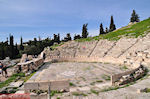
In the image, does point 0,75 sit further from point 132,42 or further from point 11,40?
point 11,40

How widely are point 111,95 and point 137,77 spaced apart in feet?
13.1

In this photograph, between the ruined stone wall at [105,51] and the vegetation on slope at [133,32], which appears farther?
the vegetation on slope at [133,32]

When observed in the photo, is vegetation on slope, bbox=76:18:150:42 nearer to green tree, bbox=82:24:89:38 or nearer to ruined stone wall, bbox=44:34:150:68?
ruined stone wall, bbox=44:34:150:68

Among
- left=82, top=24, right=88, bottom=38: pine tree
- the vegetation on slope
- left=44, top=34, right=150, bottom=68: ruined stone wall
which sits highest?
left=82, top=24, right=88, bottom=38: pine tree

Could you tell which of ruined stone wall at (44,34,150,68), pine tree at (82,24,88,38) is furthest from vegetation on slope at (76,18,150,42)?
pine tree at (82,24,88,38)

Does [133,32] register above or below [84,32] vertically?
below

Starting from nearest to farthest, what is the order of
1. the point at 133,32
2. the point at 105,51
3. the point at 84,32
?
the point at 105,51, the point at 133,32, the point at 84,32

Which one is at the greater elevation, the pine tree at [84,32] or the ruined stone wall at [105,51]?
the pine tree at [84,32]

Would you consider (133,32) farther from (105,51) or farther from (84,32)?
(84,32)

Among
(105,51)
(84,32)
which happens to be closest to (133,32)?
(105,51)

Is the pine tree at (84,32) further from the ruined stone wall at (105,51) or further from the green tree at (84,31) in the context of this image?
the ruined stone wall at (105,51)

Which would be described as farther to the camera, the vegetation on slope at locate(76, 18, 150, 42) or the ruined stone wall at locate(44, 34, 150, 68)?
the vegetation on slope at locate(76, 18, 150, 42)

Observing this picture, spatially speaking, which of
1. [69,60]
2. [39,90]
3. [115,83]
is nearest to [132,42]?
[69,60]

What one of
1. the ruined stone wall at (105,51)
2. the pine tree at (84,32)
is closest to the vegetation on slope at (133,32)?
the ruined stone wall at (105,51)
